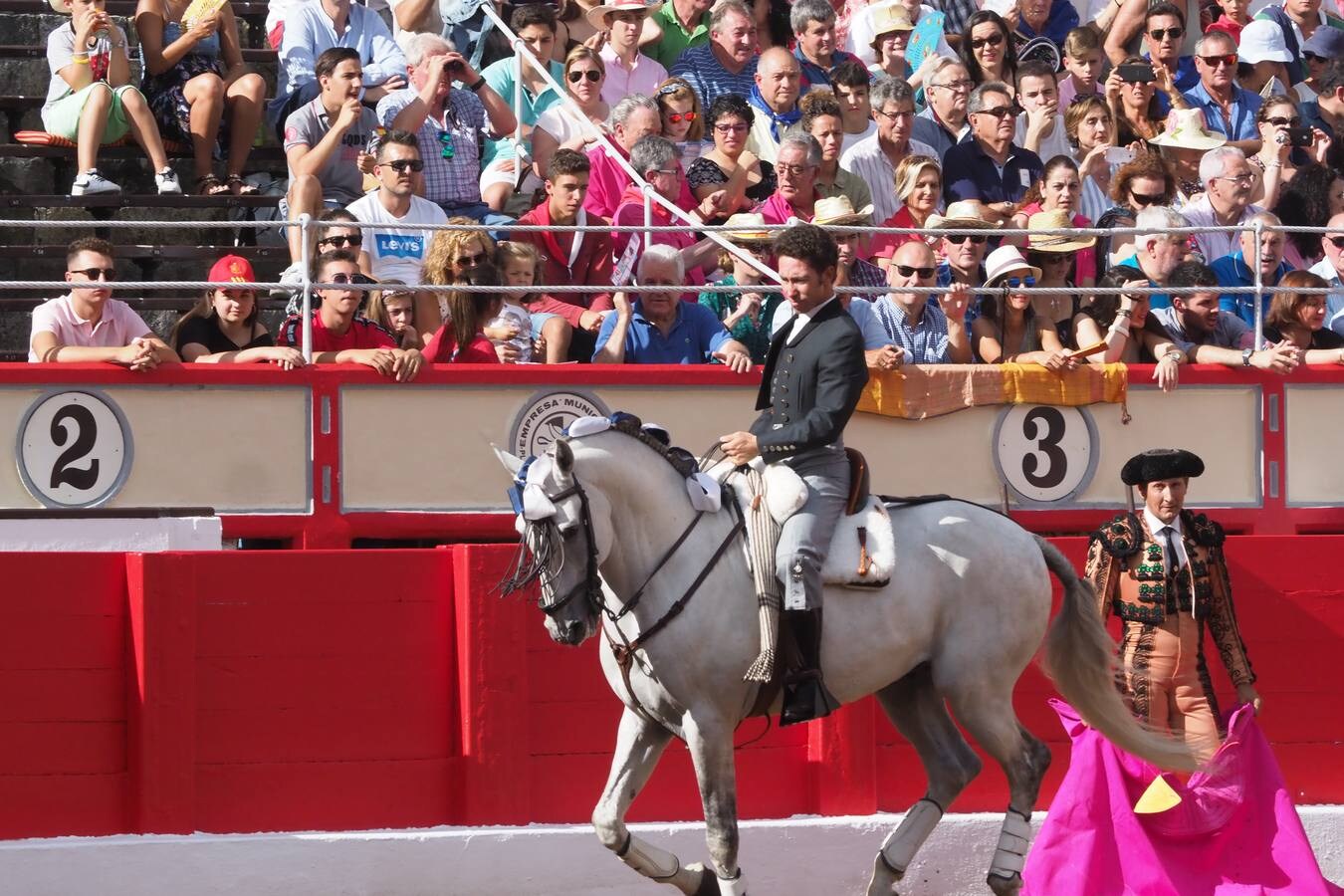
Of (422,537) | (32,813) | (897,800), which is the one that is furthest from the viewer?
(422,537)

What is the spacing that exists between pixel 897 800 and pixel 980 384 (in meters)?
2.71

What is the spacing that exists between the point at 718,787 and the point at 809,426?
1176mm

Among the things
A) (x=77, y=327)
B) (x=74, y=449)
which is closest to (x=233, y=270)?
(x=77, y=327)

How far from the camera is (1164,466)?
26.1 feet

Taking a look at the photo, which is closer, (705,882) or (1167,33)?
(705,882)

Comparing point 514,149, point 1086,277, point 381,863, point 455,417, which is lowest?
point 381,863

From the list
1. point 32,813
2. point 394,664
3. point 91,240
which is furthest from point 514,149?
point 32,813

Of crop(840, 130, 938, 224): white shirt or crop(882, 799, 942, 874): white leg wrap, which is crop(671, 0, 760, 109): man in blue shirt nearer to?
crop(840, 130, 938, 224): white shirt

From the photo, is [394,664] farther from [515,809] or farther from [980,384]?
[980,384]

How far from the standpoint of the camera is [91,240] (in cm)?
937

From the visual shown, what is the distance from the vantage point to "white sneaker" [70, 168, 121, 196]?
1091cm

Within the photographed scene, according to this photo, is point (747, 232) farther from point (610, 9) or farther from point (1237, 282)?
point (1237, 282)

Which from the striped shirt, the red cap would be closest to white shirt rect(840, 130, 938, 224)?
the striped shirt

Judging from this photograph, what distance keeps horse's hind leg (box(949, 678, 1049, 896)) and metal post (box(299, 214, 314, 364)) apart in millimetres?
3761
